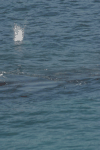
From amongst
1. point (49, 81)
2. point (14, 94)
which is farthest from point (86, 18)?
point (14, 94)

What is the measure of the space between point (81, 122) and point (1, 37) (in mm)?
18683

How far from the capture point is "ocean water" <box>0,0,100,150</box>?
13.0 metres

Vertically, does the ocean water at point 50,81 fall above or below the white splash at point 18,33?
below

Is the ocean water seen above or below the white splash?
below

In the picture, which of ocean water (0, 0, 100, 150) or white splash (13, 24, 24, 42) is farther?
white splash (13, 24, 24, 42)

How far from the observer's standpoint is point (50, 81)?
19.3 m

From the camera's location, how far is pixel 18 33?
113ft

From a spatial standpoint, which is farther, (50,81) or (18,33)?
(18,33)

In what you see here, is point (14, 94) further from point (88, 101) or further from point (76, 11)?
point (76, 11)

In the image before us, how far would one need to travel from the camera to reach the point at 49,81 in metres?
19.3

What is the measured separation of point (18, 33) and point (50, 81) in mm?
15927

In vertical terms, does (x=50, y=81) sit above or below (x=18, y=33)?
below

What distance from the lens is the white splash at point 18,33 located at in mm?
31737

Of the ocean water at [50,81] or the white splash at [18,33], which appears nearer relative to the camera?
the ocean water at [50,81]
